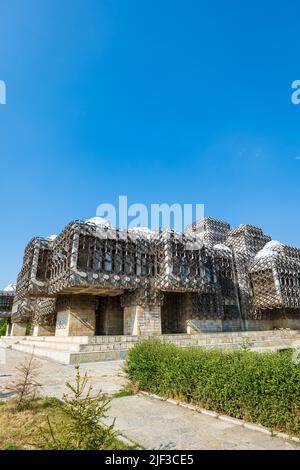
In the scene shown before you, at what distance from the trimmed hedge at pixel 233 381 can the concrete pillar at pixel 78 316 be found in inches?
830

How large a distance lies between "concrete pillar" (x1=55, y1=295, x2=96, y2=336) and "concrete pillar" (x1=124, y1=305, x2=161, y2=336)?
154 inches

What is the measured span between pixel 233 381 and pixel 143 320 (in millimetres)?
22570

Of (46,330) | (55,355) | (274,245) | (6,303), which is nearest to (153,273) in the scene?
(55,355)

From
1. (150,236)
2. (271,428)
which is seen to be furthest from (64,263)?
(271,428)

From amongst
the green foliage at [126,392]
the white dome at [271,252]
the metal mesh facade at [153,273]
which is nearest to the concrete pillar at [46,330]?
the metal mesh facade at [153,273]

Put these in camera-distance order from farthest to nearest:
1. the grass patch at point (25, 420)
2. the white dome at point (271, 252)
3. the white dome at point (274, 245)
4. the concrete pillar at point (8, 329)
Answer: the concrete pillar at point (8, 329), the white dome at point (274, 245), the white dome at point (271, 252), the grass patch at point (25, 420)

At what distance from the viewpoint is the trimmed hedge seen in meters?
5.48

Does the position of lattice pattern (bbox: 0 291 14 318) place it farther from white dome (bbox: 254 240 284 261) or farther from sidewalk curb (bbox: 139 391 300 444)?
sidewalk curb (bbox: 139 391 300 444)

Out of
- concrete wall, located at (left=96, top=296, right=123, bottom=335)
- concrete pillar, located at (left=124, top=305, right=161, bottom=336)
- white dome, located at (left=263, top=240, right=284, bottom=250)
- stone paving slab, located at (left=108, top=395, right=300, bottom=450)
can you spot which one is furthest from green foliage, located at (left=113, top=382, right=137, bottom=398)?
white dome, located at (left=263, top=240, right=284, bottom=250)

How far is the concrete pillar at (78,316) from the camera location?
28.8 meters

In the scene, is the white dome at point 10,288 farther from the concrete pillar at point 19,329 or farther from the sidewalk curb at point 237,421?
the sidewalk curb at point 237,421

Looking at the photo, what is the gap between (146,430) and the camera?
5.72m

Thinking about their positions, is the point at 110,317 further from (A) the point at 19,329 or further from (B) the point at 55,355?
(A) the point at 19,329
